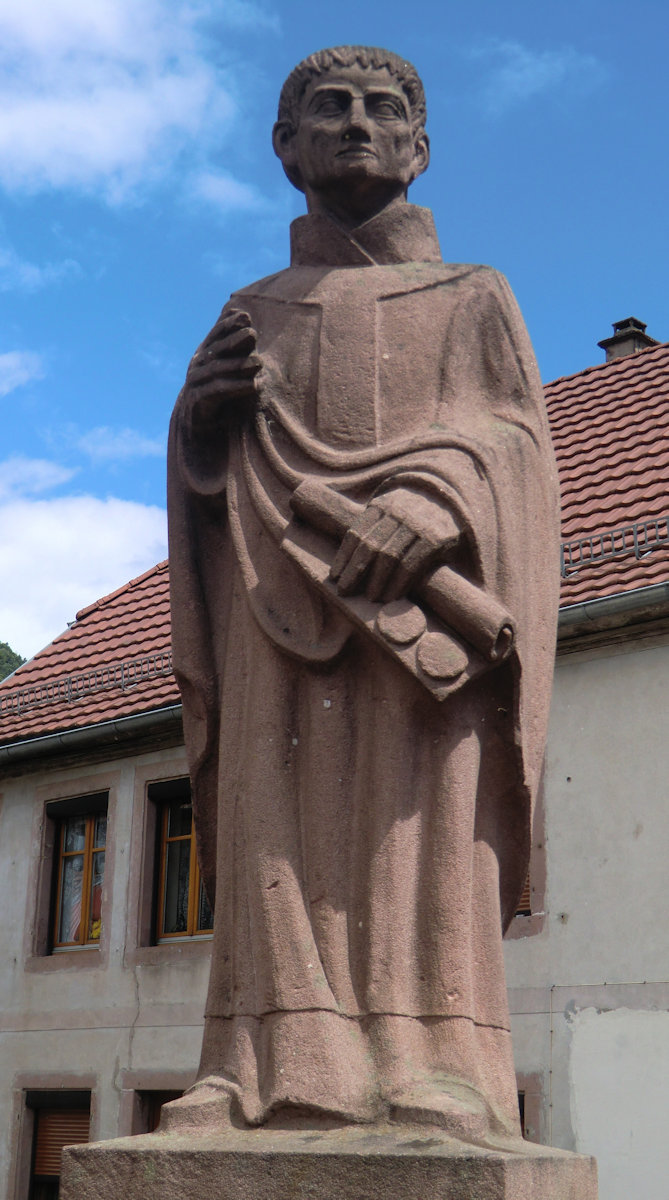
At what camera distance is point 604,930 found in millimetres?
13992

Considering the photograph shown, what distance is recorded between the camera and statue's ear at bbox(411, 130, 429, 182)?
464 cm

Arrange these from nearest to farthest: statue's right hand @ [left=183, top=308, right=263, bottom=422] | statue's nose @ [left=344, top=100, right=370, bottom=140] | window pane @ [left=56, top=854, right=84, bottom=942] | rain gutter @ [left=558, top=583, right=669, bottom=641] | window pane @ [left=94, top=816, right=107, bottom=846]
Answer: statue's right hand @ [left=183, top=308, right=263, bottom=422] < statue's nose @ [left=344, top=100, right=370, bottom=140] < rain gutter @ [left=558, top=583, right=669, bottom=641] < window pane @ [left=56, top=854, right=84, bottom=942] < window pane @ [left=94, top=816, right=107, bottom=846]

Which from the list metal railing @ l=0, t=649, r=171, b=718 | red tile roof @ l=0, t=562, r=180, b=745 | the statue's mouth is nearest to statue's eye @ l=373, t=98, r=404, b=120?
the statue's mouth

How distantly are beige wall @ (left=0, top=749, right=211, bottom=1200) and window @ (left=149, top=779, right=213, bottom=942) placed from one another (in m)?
0.20

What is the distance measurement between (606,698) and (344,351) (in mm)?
10581

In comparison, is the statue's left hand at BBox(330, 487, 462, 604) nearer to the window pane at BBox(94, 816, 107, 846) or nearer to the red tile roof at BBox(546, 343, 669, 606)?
the red tile roof at BBox(546, 343, 669, 606)

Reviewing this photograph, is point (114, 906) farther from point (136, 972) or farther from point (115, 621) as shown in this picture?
point (115, 621)

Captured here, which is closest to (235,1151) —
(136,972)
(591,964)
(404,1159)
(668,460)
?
(404,1159)

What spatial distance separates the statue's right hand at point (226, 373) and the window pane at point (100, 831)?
15.2 m

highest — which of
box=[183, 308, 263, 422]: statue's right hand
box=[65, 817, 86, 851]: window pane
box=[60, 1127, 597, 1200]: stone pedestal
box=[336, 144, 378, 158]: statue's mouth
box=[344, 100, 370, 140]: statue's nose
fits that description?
box=[65, 817, 86, 851]: window pane

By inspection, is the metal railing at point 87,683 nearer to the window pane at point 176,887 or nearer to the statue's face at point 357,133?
the window pane at point 176,887

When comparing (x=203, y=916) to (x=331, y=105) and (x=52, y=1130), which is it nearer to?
(x=52, y=1130)

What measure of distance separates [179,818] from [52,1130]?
12.4 ft

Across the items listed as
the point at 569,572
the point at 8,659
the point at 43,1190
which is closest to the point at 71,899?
the point at 43,1190
